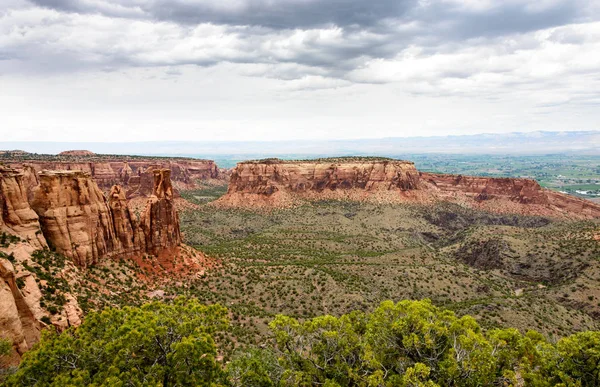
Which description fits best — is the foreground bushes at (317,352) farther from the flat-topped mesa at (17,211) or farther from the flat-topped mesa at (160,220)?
the flat-topped mesa at (160,220)

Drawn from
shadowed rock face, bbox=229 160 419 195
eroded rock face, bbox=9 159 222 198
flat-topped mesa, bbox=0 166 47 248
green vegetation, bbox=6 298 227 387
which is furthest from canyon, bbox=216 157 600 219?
green vegetation, bbox=6 298 227 387

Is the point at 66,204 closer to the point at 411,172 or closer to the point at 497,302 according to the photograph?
the point at 497,302

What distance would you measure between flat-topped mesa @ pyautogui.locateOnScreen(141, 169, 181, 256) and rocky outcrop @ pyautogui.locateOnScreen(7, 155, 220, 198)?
51.0m

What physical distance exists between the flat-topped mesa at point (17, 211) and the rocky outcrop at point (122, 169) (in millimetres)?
61775

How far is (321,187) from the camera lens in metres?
134

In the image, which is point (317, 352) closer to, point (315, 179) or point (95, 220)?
point (95, 220)

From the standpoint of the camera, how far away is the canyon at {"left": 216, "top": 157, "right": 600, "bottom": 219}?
125 metres

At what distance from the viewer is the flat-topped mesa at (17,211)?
3250 cm

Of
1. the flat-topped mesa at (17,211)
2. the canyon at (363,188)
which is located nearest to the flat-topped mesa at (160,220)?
the flat-topped mesa at (17,211)

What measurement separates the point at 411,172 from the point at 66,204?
387ft

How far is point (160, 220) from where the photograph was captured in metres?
52.9

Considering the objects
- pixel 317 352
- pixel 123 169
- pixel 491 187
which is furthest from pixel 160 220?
pixel 491 187

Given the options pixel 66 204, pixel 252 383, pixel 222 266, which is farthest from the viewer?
pixel 222 266

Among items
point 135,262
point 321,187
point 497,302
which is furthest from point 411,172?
point 135,262
